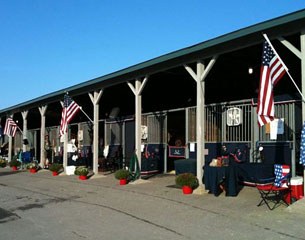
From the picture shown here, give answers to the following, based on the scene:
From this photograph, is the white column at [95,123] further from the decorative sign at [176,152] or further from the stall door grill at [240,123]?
the stall door grill at [240,123]

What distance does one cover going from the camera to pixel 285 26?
31.6 feet

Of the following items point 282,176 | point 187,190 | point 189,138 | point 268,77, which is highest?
point 268,77

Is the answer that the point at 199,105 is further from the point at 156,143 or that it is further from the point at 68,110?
the point at 68,110

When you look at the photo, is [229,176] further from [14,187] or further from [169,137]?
[14,187]

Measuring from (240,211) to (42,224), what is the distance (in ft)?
13.7

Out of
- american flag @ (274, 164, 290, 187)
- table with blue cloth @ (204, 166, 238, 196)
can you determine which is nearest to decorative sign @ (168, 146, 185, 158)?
table with blue cloth @ (204, 166, 238, 196)

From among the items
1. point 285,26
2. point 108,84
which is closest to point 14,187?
point 108,84

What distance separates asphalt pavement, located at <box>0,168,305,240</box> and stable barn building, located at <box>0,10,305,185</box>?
69.9 inches

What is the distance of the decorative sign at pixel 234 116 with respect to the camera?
46.5 ft

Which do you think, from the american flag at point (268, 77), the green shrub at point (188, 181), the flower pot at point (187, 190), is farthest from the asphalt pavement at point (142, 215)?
the american flag at point (268, 77)

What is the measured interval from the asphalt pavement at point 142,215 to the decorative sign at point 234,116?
261 centimetres

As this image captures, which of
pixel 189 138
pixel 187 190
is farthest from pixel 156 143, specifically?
pixel 187 190

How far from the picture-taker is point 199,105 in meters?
12.3

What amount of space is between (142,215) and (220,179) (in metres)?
2.93
